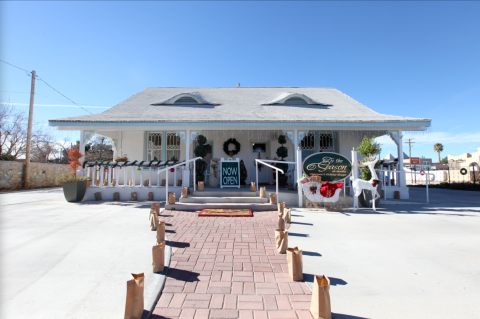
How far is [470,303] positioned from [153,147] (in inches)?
446

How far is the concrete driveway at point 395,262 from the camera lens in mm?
2291

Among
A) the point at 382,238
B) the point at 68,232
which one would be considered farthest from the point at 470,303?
the point at 68,232

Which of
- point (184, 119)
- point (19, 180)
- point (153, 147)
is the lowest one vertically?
point (19, 180)

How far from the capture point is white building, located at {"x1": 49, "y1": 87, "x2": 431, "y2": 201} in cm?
884

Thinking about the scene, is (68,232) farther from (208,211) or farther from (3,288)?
(208,211)

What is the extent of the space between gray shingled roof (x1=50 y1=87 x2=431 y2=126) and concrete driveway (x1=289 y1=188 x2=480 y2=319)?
4476 mm

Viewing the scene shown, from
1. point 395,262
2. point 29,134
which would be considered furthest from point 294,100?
point 29,134

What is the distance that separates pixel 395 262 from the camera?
3299mm

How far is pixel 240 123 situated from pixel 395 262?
654 cm

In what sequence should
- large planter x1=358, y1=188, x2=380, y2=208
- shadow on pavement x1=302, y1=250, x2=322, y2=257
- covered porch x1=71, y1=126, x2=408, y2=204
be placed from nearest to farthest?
shadow on pavement x1=302, y1=250, x2=322, y2=257 < large planter x1=358, y1=188, x2=380, y2=208 < covered porch x1=71, y1=126, x2=408, y2=204

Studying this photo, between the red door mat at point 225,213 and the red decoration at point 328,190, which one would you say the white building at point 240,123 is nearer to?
the red door mat at point 225,213

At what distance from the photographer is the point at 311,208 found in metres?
7.40

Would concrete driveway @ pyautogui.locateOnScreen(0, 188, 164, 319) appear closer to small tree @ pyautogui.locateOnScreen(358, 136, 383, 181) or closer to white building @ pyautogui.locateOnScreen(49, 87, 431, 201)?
white building @ pyautogui.locateOnScreen(49, 87, 431, 201)

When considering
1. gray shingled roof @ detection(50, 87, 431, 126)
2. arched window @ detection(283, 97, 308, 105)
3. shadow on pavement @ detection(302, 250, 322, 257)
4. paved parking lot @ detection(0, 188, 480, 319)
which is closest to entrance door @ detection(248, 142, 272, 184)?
gray shingled roof @ detection(50, 87, 431, 126)
